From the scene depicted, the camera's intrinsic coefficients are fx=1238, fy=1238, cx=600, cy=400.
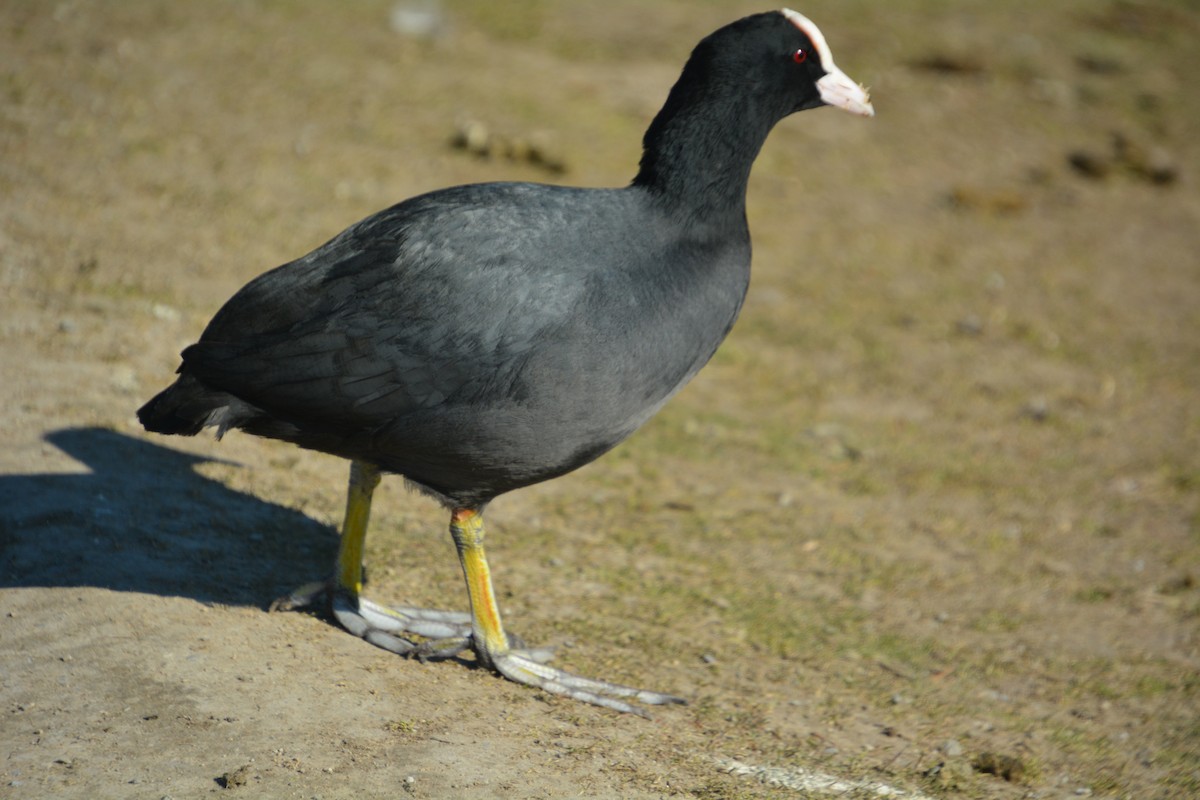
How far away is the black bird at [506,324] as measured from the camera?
132 inches

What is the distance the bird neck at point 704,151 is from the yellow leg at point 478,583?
112 centimetres

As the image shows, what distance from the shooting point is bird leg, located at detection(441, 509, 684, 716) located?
3.64 metres

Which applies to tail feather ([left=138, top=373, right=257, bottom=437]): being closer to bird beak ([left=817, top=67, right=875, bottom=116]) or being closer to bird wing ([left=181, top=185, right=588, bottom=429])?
bird wing ([left=181, top=185, right=588, bottom=429])

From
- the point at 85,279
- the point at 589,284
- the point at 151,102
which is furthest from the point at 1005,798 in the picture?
the point at 151,102

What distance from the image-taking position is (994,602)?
191 inches

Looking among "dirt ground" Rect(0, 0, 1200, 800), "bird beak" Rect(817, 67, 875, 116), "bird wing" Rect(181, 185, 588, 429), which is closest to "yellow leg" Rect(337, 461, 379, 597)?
"dirt ground" Rect(0, 0, 1200, 800)

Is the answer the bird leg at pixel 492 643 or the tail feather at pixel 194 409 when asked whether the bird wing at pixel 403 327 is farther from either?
the bird leg at pixel 492 643

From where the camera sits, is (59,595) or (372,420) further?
(59,595)

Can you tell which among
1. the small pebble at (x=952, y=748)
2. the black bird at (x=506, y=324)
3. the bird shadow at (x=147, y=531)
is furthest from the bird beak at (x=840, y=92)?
the bird shadow at (x=147, y=531)

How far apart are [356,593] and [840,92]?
2154mm

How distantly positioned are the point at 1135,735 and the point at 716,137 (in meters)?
2.33

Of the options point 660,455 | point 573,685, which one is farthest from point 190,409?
point 660,455

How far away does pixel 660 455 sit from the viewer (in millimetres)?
5711

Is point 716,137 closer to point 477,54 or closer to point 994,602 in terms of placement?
point 994,602
